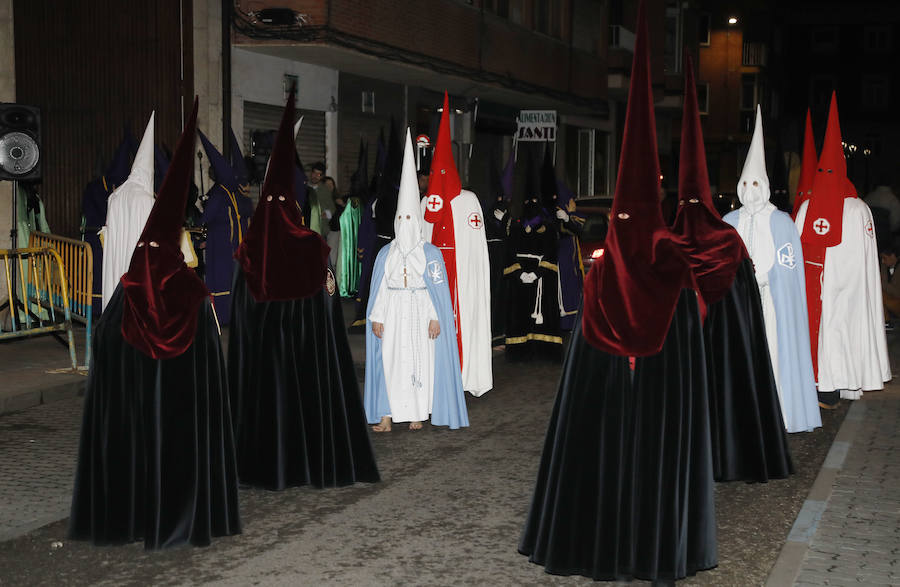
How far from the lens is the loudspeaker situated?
12.2 metres

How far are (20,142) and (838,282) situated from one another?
8461 mm

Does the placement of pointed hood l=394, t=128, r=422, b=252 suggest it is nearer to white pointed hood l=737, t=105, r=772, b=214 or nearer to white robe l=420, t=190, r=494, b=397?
white robe l=420, t=190, r=494, b=397

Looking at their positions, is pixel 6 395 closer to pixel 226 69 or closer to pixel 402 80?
pixel 226 69

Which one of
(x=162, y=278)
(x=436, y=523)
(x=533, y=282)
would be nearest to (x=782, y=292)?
(x=436, y=523)

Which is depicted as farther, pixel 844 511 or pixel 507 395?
pixel 507 395

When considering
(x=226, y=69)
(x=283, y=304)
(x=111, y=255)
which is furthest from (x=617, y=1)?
(x=283, y=304)

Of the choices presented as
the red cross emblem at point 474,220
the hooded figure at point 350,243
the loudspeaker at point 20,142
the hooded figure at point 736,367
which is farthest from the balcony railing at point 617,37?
the hooded figure at point 736,367

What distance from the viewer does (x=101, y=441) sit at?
234 inches

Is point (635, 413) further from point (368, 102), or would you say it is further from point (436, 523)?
point (368, 102)

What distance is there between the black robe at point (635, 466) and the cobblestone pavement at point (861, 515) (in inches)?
27.7

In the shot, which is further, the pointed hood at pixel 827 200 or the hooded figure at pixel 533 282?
the hooded figure at pixel 533 282

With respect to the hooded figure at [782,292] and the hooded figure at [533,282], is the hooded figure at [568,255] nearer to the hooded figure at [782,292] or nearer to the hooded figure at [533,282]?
the hooded figure at [533,282]

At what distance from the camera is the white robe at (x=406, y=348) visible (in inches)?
352

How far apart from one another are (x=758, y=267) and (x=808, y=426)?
4.14 feet
